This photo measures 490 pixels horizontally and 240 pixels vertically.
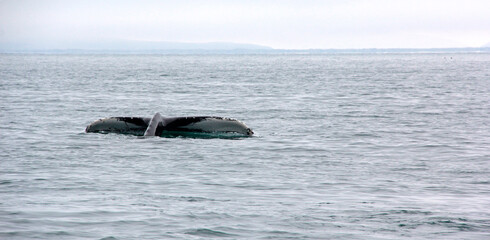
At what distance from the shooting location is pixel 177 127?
1964 cm

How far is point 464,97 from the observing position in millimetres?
40656

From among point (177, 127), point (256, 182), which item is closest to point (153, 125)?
point (177, 127)

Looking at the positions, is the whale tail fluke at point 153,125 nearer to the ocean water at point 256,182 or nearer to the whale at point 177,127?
the whale at point 177,127

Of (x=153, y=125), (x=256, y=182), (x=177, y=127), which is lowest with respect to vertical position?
(x=256, y=182)

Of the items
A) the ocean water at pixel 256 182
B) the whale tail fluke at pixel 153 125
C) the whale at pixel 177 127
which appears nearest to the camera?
the ocean water at pixel 256 182

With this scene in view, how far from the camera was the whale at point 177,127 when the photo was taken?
19484 millimetres

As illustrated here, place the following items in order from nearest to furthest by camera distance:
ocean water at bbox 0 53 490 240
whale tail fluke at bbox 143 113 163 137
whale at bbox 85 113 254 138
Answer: ocean water at bbox 0 53 490 240 < whale tail fluke at bbox 143 113 163 137 < whale at bbox 85 113 254 138

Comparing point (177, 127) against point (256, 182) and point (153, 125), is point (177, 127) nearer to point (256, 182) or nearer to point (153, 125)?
point (153, 125)

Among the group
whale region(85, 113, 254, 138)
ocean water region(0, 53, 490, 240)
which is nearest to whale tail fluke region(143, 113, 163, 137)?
whale region(85, 113, 254, 138)

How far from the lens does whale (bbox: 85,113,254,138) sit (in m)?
19.5

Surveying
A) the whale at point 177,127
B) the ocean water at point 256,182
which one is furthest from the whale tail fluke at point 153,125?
the ocean water at point 256,182

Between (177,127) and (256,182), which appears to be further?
(177,127)

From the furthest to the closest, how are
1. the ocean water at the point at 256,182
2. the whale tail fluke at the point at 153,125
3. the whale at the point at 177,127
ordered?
the whale at the point at 177,127 → the whale tail fluke at the point at 153,125 → the ocean water at the point at 256,182

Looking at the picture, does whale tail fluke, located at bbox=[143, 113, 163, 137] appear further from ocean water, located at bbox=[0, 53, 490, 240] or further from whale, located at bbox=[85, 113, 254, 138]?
ocean water, located at bbox=[0, 53, 490, 240]
